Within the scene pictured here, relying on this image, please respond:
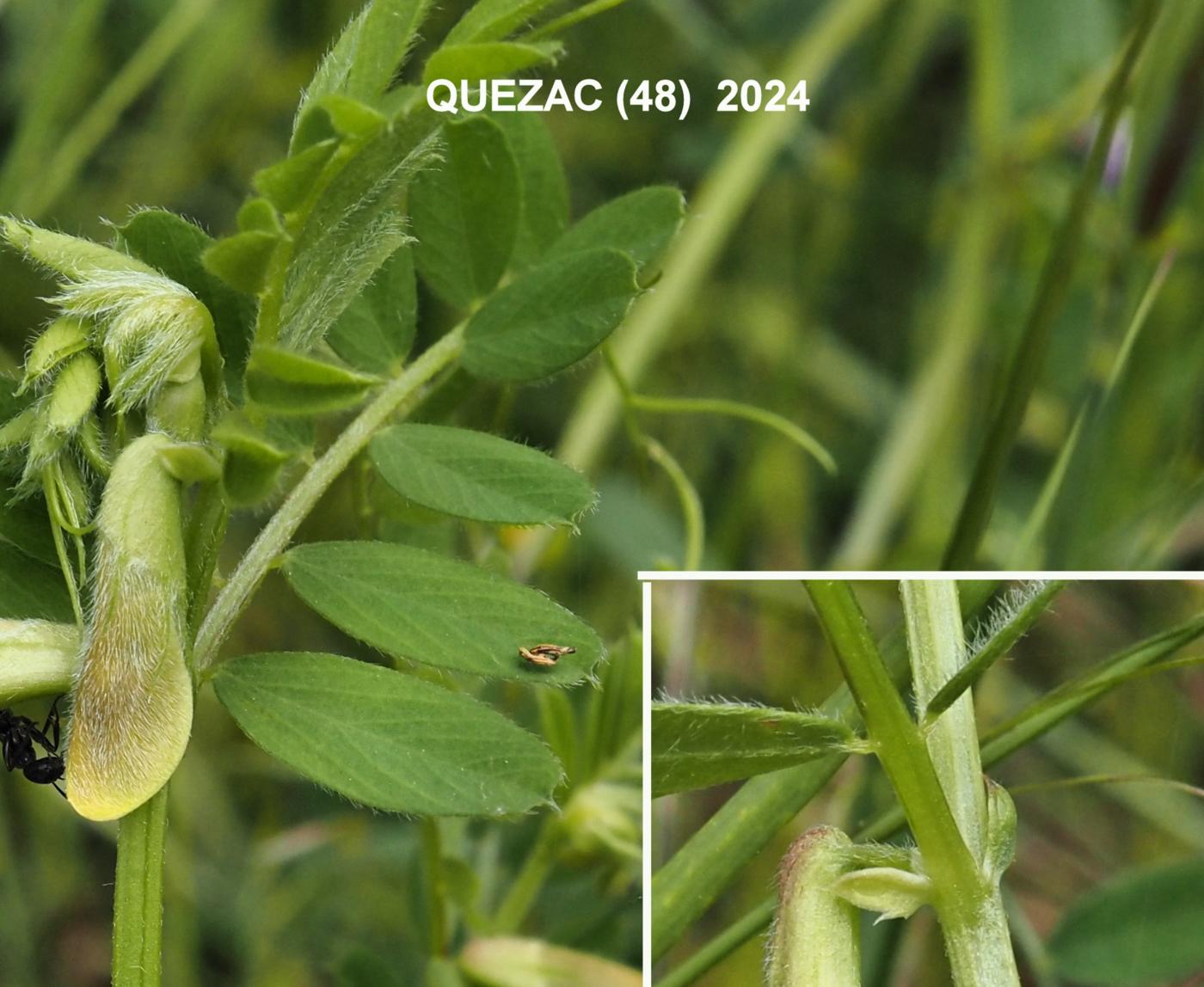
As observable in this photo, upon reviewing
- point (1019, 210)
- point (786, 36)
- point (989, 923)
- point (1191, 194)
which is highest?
point (786, 36)

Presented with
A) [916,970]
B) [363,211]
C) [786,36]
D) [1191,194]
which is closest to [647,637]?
[363,211]

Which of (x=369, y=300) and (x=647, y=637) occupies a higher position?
(x=369, y=300)

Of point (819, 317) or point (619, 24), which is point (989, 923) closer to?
point (819, 317)

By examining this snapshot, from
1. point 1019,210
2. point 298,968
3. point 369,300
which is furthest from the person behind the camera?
point 1019,210

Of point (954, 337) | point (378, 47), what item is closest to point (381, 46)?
point (378, 47)

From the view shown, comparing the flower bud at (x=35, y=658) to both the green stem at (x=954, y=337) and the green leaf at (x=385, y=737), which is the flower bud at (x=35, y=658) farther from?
the green stem at (x=954, y=337)

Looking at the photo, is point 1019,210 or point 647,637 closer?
point 647,637

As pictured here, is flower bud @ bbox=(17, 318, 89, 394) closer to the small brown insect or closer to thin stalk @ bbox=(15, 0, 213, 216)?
the small brown insect
